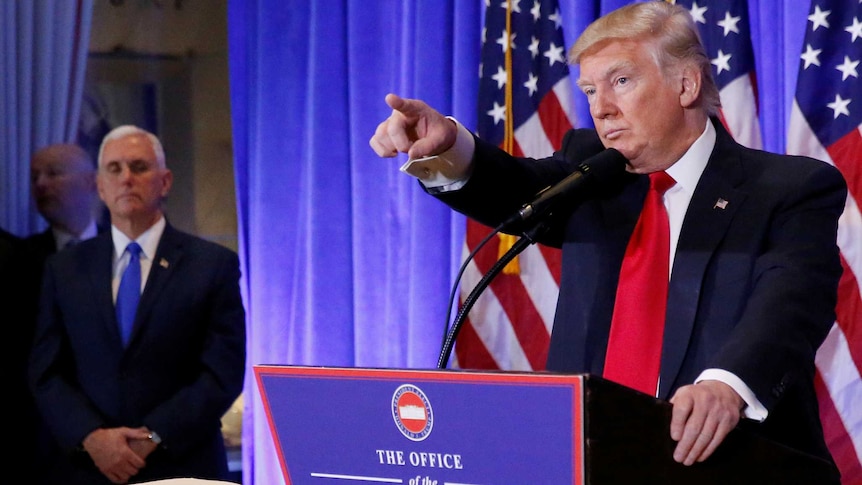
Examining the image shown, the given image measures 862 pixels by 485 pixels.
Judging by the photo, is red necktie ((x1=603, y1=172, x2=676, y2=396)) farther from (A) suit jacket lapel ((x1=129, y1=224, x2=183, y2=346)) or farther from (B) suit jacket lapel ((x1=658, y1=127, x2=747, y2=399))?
(A) suit jacket lapel ((x1=129, y1=224, x2=183, y2=346))

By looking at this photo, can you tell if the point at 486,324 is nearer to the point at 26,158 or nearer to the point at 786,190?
the point at 786,190

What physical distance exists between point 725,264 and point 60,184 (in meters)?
3.28

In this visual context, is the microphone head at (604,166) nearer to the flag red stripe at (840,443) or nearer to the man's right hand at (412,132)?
the man's right hand at (412,132)

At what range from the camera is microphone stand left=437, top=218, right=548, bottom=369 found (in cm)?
144

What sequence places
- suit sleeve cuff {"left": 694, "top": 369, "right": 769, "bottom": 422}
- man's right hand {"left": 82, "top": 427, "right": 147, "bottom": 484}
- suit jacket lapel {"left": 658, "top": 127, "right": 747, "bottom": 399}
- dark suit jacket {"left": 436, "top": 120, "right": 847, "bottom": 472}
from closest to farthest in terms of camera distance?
suit sleeve cuff {"left": 694, "top": 369, "right": 769, "bottom": 422}, dark suit jacket {"left": 436, "top": 120, "right": 847, "bottom": 472}, suit jacket lapel {"left": 658, "top": 127, "right": 747, "bottom": 399}, man's right hand {"left": 82, "top": 427, "right": 147, "bottom": 484}

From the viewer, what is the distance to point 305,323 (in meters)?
4.23

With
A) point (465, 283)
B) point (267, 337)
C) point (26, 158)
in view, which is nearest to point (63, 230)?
point (26, 158)

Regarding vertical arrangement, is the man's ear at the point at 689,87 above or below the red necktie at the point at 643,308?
above

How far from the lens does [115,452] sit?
3.13 m

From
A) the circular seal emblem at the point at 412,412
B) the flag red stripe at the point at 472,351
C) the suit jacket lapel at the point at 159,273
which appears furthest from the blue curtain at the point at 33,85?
the circular seal emblem at the point at 412,412

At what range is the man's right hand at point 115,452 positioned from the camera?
3135mm

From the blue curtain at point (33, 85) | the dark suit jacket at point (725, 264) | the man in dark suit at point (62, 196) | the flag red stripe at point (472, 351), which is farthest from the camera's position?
the blue curtain at point (33, 85)

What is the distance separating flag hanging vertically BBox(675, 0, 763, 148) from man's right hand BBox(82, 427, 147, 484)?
6.52 feet

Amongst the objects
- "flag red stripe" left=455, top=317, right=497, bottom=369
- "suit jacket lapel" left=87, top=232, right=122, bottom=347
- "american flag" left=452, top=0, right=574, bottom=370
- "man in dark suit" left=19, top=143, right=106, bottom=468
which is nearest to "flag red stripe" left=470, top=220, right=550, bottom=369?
"american flag" left=452, top=0, right=574, bottom=370
